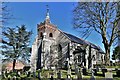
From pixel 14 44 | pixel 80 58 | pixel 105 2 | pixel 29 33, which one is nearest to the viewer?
pixel 105 2

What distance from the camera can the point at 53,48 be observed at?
39250 mm

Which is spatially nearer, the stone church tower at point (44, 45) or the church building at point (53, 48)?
the church building at point (53, 48)

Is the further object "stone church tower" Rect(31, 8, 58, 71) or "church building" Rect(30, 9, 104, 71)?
"stone church tower" Rect(31, 8, 58, 71)

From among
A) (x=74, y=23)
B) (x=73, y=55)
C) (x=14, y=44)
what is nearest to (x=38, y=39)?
(x=14, y=44)

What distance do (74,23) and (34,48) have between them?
1826 cm

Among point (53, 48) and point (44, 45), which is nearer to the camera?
point (44, 45)

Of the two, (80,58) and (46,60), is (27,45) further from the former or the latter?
(80,58)

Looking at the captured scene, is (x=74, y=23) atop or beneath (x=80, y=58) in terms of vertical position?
atop

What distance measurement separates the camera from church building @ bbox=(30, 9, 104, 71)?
36.6 metres

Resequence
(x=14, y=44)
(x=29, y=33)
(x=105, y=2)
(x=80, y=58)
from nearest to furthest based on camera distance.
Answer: (x=105, y=2), (x=80, y=58), (x=14, y=44), (x=29, y=33)

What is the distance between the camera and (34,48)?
40312 millimetres

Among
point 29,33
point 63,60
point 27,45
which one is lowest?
point 63,60

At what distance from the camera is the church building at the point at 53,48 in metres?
36.6

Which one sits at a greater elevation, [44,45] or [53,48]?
[44,45]
